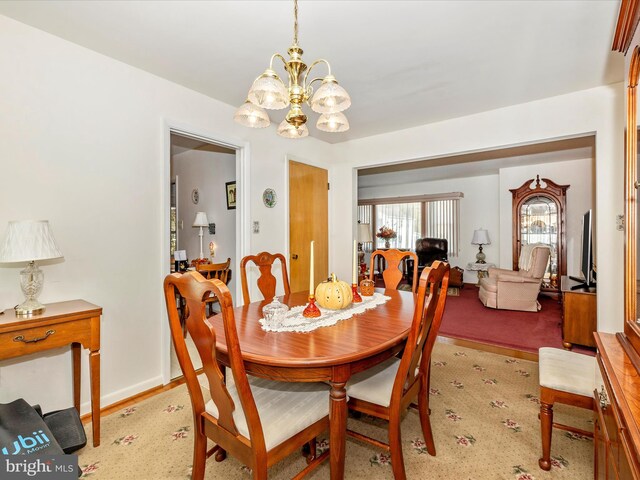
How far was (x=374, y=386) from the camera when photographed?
155 centimetres

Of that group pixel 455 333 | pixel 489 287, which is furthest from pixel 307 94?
pixel 489 287

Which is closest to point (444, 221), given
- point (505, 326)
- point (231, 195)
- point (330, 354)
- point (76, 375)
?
point (505, 326)

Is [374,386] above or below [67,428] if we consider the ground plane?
above

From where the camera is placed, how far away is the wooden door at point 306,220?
3.87 m

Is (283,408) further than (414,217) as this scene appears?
No

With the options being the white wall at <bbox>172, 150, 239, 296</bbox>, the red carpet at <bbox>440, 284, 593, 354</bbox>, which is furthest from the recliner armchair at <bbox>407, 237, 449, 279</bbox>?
the white wall at <bbox>172, 150, 239, 296</bbox>

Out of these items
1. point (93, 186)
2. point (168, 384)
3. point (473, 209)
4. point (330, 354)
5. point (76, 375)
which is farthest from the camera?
point (473, 209)

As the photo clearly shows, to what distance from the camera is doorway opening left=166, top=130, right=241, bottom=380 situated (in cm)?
446

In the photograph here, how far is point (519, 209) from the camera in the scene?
6078mm

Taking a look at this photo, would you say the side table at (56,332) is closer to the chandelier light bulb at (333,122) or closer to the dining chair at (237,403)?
the dining chair at (237,403)

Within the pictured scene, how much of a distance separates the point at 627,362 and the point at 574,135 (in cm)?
262

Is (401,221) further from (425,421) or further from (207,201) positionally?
(425,421)

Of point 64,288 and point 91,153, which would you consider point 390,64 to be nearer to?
point 91,153

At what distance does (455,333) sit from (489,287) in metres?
1.66
